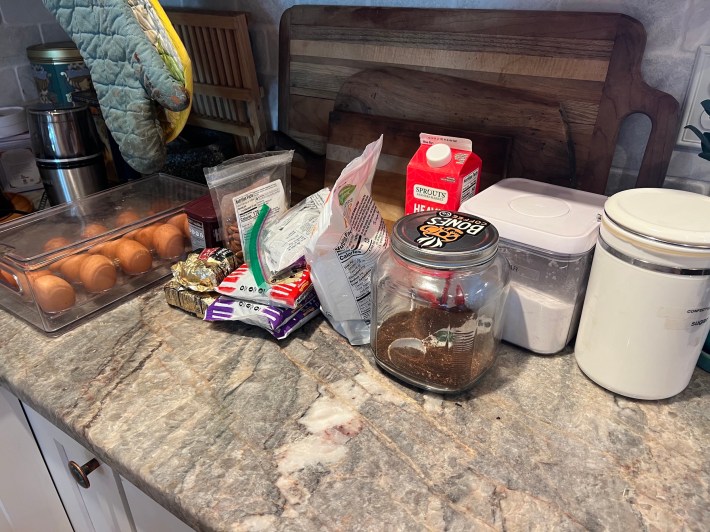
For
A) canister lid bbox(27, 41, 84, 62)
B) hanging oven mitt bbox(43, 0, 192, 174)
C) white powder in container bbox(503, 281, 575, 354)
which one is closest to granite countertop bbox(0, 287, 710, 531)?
white powder in container bbox(503, 281, 575, 354)

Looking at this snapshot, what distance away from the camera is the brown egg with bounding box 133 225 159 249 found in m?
0.89

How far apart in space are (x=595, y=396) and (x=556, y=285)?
0.14 m

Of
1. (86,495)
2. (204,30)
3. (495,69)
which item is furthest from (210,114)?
(86,495)

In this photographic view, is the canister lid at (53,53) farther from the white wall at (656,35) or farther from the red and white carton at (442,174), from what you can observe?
the red and white carton at (442,174)

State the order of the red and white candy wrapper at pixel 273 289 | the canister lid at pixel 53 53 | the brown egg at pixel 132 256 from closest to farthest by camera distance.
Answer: the red and white candy wrapper at pixel 273 289 < the brown egg at pixel 132 256 < the canister lid at pixel 53 53

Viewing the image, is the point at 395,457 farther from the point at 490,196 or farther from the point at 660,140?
the point at 660,140

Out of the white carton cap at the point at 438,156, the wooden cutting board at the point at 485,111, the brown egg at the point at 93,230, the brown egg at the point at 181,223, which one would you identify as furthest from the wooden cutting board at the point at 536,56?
the brown egg at the point at 93,230

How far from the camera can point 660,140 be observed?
74cm

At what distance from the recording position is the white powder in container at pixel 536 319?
68 centimetres

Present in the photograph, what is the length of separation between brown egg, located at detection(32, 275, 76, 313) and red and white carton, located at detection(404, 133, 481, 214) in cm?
52

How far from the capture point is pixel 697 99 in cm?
72

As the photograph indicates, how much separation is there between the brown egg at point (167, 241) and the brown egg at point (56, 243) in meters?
0.13

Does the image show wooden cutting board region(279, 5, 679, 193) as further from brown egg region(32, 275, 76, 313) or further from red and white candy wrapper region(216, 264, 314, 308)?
brown egg region(32, 275, 76, 313)

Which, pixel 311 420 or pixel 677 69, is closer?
pixel 311 420
